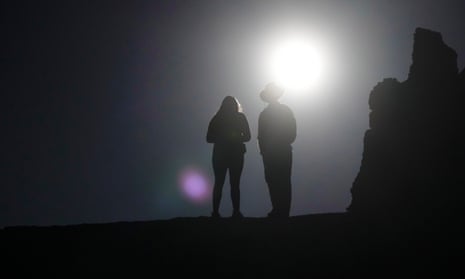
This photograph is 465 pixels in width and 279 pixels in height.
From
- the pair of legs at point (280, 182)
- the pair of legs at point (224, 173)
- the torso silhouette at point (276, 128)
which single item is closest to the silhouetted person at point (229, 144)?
the pair of legs at point (224, 173)

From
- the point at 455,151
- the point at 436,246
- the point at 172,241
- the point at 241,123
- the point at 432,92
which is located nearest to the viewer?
the point at 436,246

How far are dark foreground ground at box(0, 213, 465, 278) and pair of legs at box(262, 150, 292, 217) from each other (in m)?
1.77

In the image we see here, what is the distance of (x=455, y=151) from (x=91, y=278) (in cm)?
3688

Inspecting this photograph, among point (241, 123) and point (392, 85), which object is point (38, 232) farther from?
point (392, 85)

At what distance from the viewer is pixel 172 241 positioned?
27.2 feet

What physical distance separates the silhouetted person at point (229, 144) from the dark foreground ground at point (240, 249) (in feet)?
5.37

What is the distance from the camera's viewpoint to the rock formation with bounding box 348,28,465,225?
37.0 m

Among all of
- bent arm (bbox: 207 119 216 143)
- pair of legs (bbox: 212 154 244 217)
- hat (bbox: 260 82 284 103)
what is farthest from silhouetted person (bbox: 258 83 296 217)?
A: bent arm (bbox: 207 119 216 143)

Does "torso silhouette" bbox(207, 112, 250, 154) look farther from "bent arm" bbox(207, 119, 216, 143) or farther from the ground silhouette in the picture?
the ground silhouette

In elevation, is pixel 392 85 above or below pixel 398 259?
above

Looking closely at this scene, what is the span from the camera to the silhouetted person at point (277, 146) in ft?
36.2

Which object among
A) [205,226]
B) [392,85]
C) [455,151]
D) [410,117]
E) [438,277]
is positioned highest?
[392,85]

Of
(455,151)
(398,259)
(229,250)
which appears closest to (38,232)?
(229,250)

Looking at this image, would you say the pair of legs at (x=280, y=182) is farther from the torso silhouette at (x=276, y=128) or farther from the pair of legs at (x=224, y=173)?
the pair of legs at (x=224, y=173)
